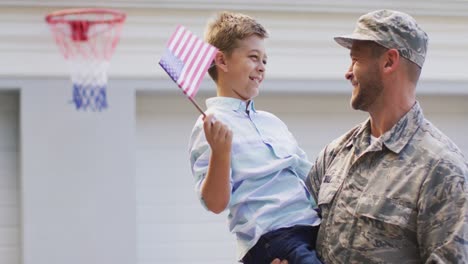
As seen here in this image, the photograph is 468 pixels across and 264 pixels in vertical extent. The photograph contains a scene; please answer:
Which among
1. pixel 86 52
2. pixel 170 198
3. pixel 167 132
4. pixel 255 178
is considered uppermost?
pixel 255 178

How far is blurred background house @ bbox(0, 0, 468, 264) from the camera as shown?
9.32 m

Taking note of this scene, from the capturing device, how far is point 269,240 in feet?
15.1

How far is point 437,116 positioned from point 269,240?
6336mm

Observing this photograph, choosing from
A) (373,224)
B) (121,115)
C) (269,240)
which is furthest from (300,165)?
(121,115)

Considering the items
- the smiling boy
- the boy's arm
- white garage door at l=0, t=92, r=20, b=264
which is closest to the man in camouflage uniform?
the smiling boy

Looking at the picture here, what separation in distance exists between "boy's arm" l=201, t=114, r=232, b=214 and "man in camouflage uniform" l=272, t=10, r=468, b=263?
0.40 meters

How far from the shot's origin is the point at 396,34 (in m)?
4.35

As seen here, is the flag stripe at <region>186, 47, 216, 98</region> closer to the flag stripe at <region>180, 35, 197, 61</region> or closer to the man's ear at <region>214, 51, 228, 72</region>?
the flag stripe at <region>180, 35, 197, 61</region>

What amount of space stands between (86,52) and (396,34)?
125 inches

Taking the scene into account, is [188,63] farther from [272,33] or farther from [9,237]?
[272,33]

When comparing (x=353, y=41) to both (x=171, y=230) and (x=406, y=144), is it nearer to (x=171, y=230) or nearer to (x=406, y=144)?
(x=406, y=144)

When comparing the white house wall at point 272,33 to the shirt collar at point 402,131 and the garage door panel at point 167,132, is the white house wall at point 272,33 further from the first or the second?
the shirt collar at point 402,131

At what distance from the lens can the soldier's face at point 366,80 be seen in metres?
4.36

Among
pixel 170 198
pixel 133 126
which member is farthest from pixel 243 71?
pixel 170 198
